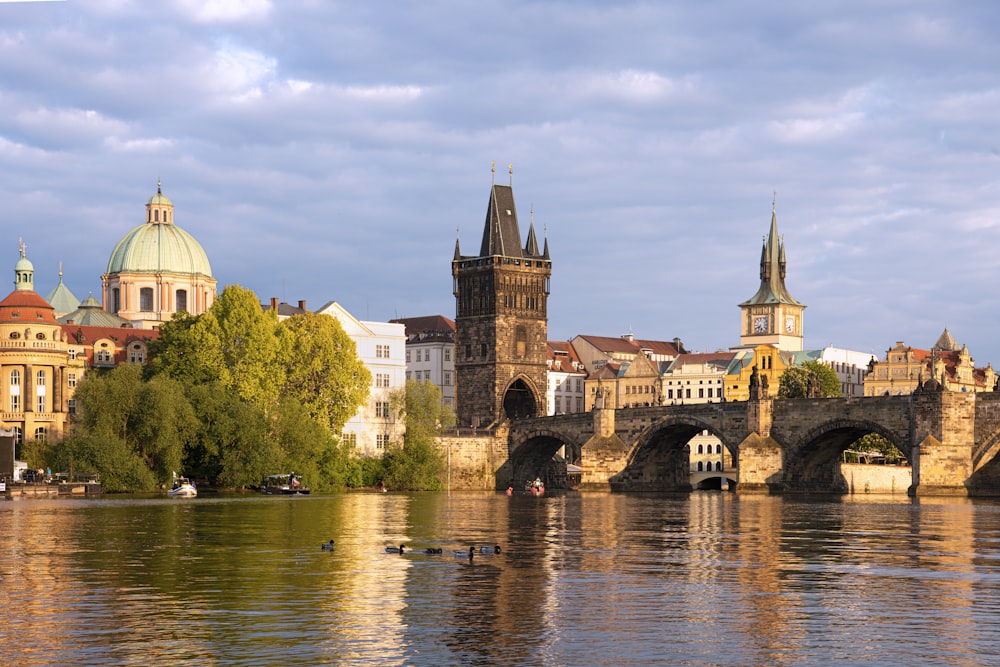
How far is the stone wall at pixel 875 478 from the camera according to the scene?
12100 cm

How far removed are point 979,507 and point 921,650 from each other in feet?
192

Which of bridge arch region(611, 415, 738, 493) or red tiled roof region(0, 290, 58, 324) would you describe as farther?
bridge arch region(611, 415, 738, 493)

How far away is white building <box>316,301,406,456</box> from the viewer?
433ft

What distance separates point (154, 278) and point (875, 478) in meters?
68.1

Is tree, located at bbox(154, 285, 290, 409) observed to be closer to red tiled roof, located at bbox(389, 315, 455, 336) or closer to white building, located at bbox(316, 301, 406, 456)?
white building, located at bbox(316, 301, 406, 456)

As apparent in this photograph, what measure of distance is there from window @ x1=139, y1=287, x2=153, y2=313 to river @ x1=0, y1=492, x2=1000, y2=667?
90082mm

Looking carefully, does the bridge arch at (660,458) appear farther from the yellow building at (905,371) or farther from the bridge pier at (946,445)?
the yellow building at (905,371)

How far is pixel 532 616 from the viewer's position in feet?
103

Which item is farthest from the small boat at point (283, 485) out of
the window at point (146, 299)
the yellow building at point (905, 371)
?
the yellow building at point (905, 371)

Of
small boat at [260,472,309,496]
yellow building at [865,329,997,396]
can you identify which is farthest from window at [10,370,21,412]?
yellow building at [865,329,997,396]

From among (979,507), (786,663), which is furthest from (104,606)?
(979,507)

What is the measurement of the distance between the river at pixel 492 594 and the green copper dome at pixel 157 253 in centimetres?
9003

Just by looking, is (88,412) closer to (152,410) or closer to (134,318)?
(152,410)

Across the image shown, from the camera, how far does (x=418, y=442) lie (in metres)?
124
